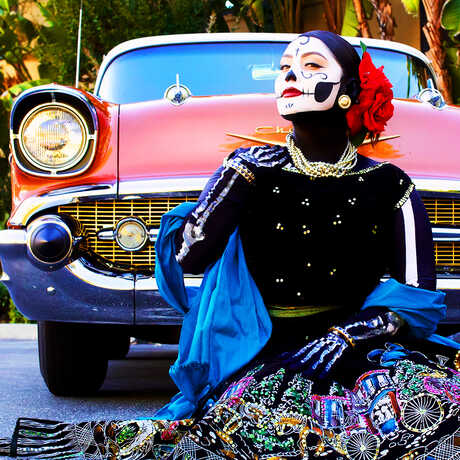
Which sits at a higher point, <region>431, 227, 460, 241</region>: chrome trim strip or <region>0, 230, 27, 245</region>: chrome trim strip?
<region>431, 227, 460, 241</region>: chrome trim strip

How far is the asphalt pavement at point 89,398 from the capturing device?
348 centimetres

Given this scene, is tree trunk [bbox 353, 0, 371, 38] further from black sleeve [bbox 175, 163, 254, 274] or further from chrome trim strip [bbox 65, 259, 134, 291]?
black sleeve [bbox 175, 163, 254, 274]

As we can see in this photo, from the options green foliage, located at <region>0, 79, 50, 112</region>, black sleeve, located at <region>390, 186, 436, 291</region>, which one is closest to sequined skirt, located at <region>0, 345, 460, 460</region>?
black sleeve, located at <region>390, 186, 436, 291</region>

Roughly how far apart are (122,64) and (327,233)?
2507 millimetres

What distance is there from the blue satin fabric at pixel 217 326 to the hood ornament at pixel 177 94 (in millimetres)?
1513

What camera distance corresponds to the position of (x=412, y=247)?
2.36 metres

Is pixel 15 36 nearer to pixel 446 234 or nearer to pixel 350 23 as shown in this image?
pixel 350 23

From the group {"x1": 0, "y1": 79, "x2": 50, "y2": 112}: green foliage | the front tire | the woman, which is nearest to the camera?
the woman

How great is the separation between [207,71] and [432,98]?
3.47 ft

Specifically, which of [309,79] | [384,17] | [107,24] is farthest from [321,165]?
[107,24]

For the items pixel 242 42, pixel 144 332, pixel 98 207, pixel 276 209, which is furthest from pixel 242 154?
pixel 242 42

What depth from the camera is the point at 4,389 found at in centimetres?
443

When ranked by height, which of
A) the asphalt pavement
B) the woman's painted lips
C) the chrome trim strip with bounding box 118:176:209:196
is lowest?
the asphalt pavement

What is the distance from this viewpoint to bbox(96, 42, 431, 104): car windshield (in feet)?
14.1
